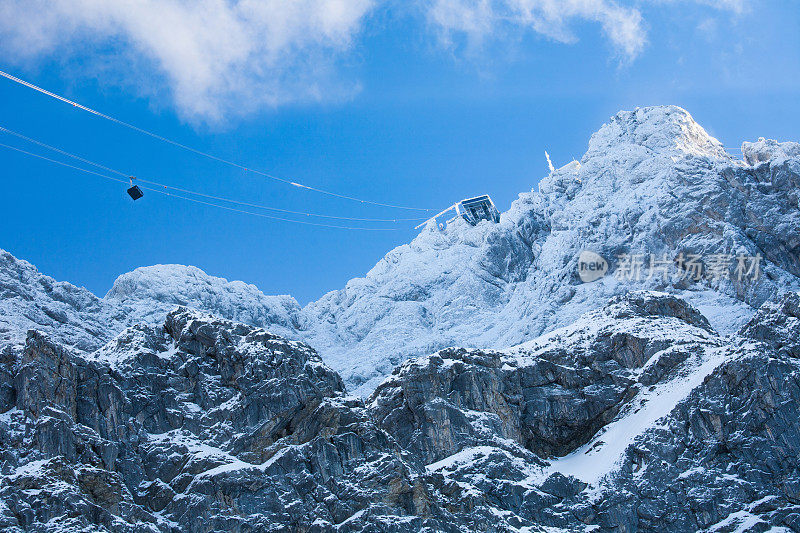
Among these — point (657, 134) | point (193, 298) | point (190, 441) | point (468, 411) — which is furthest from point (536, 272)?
point (190, 441)

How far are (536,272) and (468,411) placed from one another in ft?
190

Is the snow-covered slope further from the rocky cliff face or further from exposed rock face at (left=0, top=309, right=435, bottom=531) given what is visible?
exposed rock face at (left=0, top=309, right=435, bottom=531)

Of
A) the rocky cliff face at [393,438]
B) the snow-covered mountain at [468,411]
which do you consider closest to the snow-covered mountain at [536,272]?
the snow-covered mountain at [468,411]

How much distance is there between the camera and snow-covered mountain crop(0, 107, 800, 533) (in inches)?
3258

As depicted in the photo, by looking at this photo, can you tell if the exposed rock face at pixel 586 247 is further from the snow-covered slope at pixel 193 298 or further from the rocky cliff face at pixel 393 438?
the rocky cliff face at pixel 393 438

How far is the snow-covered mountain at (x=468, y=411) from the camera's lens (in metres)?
82.8

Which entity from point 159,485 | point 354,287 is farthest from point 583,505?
point 354,287

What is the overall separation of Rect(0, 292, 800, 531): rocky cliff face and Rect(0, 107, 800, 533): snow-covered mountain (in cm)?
20

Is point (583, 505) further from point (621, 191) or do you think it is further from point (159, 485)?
point (621, 191)

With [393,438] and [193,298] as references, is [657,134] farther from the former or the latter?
[393,438]

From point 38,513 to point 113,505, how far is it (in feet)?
21.5

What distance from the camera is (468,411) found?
105 meters

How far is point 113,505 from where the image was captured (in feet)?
257

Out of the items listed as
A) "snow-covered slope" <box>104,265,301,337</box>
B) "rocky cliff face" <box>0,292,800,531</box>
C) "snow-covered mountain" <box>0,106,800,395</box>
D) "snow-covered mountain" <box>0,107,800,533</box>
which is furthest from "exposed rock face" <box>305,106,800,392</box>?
"rocky cliff face" <box>0,292,800,531</box>
